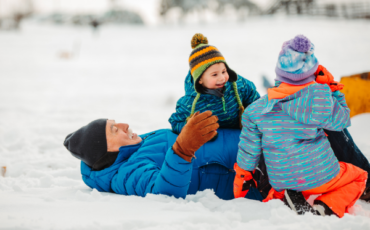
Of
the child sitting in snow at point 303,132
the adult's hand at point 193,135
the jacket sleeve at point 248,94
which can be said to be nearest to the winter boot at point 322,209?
the child sitting in snow at point 303,132

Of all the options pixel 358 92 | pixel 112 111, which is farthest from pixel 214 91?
pixel 112 111

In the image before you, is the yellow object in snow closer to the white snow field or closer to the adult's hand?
the white snow field

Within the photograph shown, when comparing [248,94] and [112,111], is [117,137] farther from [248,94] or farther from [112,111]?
[112,111]

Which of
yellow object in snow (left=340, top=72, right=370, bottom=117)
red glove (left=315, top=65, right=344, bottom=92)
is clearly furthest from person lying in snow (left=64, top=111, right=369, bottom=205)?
yellow object in snow (left=340, top=72, right=370, bottom=117)

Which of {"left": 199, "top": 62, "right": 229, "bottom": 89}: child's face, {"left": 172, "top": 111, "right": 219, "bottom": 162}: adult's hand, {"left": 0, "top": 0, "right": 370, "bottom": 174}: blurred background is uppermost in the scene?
{"left": 199, "top": 62, "right": 229, "bottom": 89}: child's face

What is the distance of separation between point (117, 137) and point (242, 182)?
1031 millimetres

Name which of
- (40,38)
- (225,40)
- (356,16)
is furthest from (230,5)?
(40,38)

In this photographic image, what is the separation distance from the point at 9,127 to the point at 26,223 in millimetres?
3332

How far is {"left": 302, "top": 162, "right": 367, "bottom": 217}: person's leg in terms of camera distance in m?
1.59

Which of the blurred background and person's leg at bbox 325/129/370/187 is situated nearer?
person's leg at bbox 325/129/370/187

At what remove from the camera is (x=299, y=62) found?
152 cm

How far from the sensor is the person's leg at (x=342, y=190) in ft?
5.23

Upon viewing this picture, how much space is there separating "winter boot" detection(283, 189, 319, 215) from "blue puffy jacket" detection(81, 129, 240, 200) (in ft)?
1.63

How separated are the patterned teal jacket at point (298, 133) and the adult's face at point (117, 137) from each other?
3.27 feet
